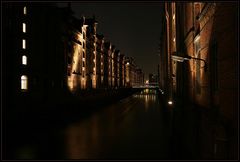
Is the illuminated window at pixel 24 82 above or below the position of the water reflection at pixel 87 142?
above

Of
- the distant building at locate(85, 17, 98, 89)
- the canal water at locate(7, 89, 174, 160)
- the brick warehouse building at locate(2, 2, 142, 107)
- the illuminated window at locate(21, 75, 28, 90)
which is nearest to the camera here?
the canal water at locate(7, 89, 174, 160)

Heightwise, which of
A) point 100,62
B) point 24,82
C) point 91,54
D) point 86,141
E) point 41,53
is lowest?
point 86,141

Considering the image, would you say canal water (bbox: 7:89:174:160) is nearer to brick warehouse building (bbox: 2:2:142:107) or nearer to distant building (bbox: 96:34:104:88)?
brick warehouse building (bbox: 2:2:142:107)

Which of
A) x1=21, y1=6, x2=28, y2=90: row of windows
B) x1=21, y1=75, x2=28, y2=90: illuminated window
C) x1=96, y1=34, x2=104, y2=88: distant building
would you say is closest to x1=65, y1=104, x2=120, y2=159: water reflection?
x1=21, y1=75, x2=28, y2=90: illuminated window

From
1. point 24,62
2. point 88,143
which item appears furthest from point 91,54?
point 88,143

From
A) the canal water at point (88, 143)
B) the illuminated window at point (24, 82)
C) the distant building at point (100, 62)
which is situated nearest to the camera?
the canal water at point (88, 143)

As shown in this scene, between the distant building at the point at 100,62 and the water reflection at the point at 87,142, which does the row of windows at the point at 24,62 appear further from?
the distant building at the point at 100,62

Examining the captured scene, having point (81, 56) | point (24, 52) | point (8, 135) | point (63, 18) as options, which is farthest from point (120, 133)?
point (81, 56)

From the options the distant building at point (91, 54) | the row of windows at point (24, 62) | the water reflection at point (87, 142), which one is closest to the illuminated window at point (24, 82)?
the row of windows at point (24, 62)

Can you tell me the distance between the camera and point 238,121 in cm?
568

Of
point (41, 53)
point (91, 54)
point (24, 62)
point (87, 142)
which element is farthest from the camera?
point (91, 54)

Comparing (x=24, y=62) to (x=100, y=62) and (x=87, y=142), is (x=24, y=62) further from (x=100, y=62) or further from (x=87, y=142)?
(x=100, y=62)

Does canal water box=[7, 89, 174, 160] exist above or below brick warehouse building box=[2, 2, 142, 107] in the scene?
below

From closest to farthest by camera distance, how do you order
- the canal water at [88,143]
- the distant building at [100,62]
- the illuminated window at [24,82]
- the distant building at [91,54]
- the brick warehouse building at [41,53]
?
the canal water at [88,143]
the brick warehouse building at [41,53]
the illuminated window at [24,82]
the distant building at [91,54]
the distant building at [100,62]
